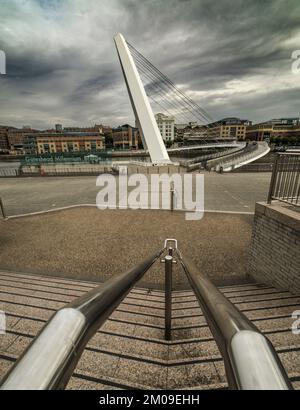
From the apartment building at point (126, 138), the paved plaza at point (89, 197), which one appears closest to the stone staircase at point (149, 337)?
the paved plaza at point (89, 197)

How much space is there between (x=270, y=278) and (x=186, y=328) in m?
2.37

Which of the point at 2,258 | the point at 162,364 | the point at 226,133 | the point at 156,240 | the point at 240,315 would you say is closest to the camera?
the point at 240,315

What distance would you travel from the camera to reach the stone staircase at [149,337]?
5.46ft

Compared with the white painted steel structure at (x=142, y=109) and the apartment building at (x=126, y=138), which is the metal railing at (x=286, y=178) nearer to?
the white painted steel structure at (x=142, y=109)

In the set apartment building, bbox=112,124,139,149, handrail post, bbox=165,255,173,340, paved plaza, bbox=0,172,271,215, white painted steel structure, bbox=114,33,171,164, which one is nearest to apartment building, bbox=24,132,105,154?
apartment building, bbox=112,124,139,149

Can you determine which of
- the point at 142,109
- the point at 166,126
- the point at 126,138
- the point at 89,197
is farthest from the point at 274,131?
the point at 89,197

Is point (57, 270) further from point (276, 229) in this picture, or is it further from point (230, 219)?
point (230, 219)

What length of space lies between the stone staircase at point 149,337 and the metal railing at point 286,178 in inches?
70.9

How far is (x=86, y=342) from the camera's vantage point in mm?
811

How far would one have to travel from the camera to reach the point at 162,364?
5.91 feet

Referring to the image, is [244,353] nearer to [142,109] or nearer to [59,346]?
[59,346]

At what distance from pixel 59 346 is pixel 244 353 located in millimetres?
657

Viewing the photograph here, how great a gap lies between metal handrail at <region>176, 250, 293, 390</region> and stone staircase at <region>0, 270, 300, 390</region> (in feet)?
3.89
